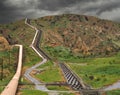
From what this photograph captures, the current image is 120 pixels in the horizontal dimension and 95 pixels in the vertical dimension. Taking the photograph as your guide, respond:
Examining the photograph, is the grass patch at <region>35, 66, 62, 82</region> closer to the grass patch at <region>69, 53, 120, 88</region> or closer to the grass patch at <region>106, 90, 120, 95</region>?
the grass patch at <region>69, 53, 120, 88</region>

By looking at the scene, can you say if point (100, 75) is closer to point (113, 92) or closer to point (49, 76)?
point (49, 76)

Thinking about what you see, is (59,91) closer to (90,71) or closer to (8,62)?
(90,71)

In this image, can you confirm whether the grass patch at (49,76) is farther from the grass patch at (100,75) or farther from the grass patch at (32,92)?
the grass patch at (32,92)

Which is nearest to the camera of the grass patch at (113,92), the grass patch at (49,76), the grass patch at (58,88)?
the grass patch at (113,92)

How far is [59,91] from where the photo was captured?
380ft

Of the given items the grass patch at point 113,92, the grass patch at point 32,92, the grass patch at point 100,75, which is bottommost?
the grass patch at point 113,92

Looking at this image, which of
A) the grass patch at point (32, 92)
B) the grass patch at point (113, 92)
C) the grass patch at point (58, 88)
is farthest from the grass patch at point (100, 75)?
the grass patch at point (32, 92)

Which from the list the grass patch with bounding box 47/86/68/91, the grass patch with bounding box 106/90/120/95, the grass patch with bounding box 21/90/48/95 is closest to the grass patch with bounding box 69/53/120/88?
the grass patch with bounding box 106/90/120/95

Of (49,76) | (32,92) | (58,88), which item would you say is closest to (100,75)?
(49,76)

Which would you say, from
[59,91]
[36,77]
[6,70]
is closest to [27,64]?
[6,70]

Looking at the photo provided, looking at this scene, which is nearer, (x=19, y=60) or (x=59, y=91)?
(x=59, y=91)

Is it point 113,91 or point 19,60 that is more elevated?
point 19,60

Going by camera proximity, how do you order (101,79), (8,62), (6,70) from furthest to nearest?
1. (8,62)
2. (6,70)
3. (101,79)

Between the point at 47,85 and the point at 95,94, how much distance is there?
83.4 ft
